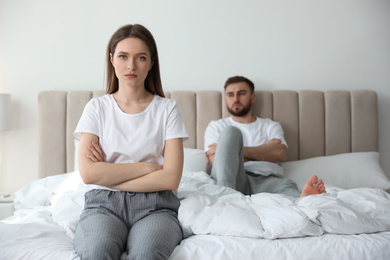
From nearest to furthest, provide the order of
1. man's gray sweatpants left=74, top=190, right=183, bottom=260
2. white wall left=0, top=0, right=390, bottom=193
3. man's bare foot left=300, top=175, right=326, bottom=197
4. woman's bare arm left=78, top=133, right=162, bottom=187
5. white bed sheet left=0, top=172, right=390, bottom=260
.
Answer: man's gray sweatpants left=74, top=190, right=183, bottom=260
white bed sheet left=0, top=172, right=390, bottom=260
woman's bare arm left=78, top=133, right=162, bottom=187
man's bare foot left=300, top=175, right=326, bottom=197
white wall left=0, top=0, right=390, bottom=193

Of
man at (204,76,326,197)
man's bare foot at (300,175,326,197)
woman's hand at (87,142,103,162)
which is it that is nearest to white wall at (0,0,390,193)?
man at (204,76,326,197)

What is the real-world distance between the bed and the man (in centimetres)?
11

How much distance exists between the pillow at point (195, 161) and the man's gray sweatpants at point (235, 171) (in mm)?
229

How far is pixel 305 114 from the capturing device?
2992mm

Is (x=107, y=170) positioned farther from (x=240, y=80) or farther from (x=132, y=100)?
(x=240, y=80)

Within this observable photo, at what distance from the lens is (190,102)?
2963 mm

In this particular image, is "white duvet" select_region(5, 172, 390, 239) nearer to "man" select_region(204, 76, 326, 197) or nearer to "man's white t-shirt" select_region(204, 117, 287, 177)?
"man" select_region(204, 76, 326, 197)

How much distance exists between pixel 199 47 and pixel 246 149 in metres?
0.97

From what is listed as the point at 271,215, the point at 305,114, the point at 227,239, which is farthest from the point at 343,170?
the point at 227,239

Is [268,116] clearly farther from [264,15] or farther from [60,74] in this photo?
[60,74]

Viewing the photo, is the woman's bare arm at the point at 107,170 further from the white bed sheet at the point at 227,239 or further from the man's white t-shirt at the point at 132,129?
the white bed sheet at the point at 227,239

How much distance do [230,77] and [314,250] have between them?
185 centimetres

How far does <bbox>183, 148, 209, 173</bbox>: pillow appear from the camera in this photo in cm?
254

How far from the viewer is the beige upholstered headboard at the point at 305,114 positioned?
2953mm
